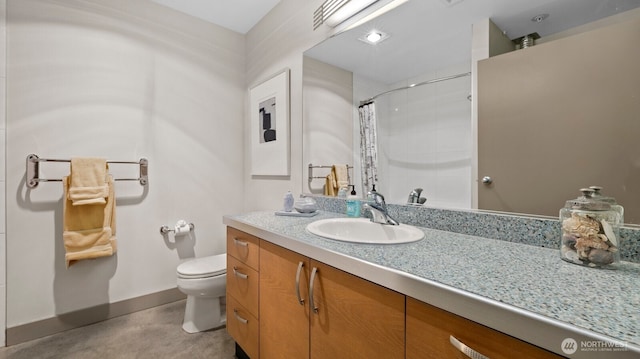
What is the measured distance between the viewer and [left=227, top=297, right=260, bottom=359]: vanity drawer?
1309mm

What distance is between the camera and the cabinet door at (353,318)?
28.0 inches

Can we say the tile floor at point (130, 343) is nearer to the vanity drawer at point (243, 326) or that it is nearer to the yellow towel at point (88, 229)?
the vanity drawer at point (243, 326)

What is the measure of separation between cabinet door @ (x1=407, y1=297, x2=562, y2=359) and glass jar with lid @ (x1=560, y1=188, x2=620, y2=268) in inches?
16.4

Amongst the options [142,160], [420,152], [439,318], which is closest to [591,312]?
[439,318]

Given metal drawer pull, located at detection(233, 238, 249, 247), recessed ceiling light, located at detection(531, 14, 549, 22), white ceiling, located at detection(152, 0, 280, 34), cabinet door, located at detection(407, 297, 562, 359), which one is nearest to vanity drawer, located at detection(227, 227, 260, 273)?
metal drawer pull, located at detection(233, 238, 249, 247)

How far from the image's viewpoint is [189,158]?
93.6 inches

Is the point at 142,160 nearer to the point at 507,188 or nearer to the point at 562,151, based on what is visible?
the point at 507,188

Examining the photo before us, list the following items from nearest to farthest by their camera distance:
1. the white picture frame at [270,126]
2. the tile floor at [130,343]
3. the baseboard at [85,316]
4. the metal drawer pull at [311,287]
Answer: the metal drawer pull at [311,287] → the tile floor at [130,343] → the baseboard at [85,316] → the white picture frame at [270,126]

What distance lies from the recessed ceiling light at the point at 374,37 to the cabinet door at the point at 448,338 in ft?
4.50

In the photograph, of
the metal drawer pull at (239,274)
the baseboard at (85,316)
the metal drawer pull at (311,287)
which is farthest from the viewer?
the baseboard at (85,316)

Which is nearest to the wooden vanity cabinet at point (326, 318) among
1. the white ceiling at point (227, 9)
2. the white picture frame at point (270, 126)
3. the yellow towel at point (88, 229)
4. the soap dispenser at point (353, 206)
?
the soap dispenser at point (353, 206)

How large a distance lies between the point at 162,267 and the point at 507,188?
2.48 m

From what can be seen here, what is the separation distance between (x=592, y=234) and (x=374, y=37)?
4.36 ft

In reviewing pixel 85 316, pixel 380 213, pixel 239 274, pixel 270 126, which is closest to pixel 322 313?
pixel 380 213
